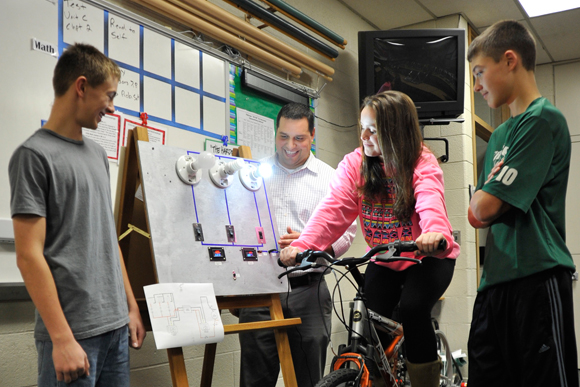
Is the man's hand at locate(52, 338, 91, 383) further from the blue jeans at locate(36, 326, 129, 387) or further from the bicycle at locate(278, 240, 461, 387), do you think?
the bicycle at locate(278, 240, 461, 387)

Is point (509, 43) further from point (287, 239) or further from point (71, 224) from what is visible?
point (71, 224)

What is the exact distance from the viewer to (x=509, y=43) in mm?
1518

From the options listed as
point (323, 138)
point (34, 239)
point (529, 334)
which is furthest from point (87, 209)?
point (323, 138)

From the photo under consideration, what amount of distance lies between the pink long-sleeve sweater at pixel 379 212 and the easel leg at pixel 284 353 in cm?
27

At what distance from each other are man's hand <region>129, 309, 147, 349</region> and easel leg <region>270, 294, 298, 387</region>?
50 centimetres

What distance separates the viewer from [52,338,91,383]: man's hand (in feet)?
3.97

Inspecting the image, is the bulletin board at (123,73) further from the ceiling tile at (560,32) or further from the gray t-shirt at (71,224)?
the ceiling tile at (560,32)

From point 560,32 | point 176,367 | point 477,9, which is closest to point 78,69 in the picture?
point 176,367

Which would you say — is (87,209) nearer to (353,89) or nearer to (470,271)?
(353,89)

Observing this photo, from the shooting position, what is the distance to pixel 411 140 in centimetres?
179

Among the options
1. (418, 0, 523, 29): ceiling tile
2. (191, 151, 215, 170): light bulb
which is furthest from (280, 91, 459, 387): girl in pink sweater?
(418, 0, 523, 29): ceiling tile

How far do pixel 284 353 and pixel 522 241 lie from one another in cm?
87

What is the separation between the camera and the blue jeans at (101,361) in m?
1.26

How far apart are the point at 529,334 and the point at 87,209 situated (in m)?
1.19
